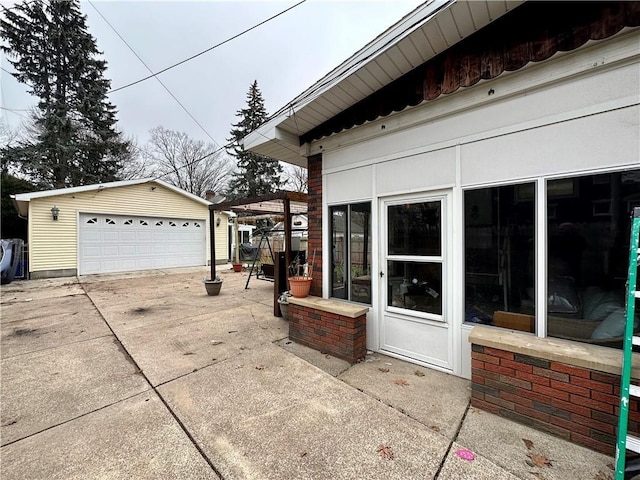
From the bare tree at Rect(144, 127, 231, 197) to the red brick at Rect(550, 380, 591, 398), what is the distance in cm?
2459

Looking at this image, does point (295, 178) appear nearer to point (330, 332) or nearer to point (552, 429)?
point (330, 332)

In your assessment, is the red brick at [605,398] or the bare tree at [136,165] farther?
the bare tree at [136,165]

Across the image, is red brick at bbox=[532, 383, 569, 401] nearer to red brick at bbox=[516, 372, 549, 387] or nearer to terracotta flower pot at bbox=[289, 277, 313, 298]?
red brick at bbox=[516, 372, 549, 387]

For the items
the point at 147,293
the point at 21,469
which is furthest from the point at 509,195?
the point at 147,293

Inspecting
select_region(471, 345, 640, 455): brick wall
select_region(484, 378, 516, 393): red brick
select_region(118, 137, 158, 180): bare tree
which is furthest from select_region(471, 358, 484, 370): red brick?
select_region(118, 137, 158, 180): bare tree

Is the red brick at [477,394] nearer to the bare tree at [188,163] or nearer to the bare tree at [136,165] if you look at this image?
the bare tree at [136,165]

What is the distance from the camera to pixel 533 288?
95.3 inches

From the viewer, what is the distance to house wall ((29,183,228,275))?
972cm

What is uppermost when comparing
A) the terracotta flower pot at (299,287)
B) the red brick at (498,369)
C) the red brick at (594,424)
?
the terracotta flower pot at (299,287)

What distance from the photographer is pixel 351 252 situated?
376cm

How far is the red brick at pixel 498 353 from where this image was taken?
222cm

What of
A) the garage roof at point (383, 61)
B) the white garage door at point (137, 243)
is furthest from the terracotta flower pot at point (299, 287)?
the white garage door at point (137, 243)

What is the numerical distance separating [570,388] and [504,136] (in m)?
2.12

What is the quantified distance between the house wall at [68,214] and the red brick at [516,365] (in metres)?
13.6
